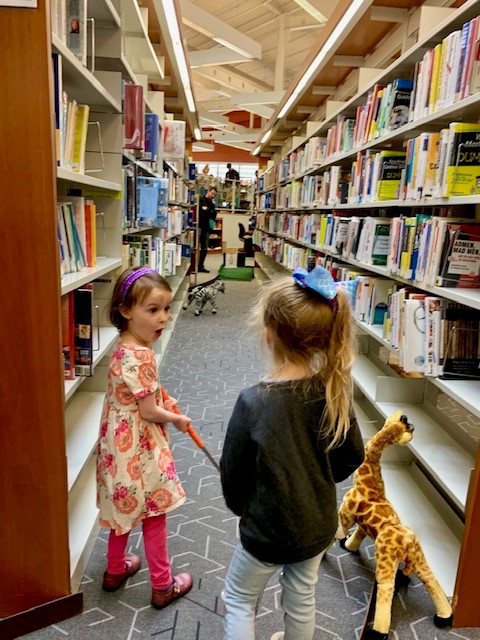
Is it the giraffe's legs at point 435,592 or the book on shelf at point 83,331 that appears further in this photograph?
the book on shelf at point 83,331

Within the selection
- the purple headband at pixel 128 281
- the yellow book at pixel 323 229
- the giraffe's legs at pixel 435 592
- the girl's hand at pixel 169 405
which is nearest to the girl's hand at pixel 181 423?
the girl's hand at pixel 169 405

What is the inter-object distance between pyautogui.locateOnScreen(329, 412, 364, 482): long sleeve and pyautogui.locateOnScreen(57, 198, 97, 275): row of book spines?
1.28m

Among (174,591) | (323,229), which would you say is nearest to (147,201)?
(323,229)

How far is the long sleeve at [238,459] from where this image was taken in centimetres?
119

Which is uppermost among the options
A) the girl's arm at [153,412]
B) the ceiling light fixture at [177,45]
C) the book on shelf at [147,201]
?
the ceiling light fixture at [177,45]

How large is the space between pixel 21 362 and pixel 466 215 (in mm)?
2161

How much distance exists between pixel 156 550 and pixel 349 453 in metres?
0.83

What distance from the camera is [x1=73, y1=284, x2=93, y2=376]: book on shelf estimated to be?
2.03 meters

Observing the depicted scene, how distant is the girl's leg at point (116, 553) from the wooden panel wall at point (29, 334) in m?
0.17

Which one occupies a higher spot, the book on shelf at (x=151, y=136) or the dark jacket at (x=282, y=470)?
the book on shelf at (x=151, y=136)

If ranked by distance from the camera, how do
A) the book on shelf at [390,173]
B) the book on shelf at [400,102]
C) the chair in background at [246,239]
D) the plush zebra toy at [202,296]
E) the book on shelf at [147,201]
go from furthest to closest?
the chair in background at [246,239] → the plush zebra toy at [202,296] → the book on shelf at [147,201] → the book on shelf at [390,173] → the book on shelf at [400,102]

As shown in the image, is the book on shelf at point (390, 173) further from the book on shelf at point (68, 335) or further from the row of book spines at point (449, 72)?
the book on shelf at point (68, 335)

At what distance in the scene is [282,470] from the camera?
118cm

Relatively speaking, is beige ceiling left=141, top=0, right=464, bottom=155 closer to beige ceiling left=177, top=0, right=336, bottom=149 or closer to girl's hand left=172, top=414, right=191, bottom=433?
beige ceiling left=177, top=0, right=336, bottom=149
